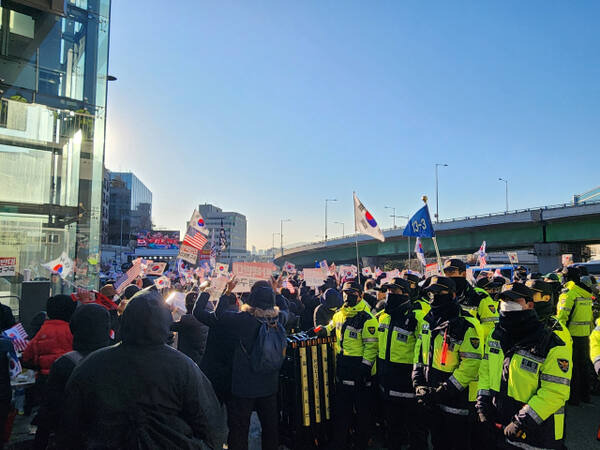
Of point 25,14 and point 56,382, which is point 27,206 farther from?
point 56,382

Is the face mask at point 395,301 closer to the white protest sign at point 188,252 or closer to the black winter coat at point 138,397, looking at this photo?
the black winter coat at point 138,397

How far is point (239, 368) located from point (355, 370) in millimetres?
1542

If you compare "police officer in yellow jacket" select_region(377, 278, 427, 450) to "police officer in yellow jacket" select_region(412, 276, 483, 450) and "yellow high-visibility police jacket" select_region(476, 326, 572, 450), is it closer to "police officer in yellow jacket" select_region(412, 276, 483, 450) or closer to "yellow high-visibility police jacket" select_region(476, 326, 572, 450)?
"police officer in yellow jacket" select_region(412, 276, 483, 450)

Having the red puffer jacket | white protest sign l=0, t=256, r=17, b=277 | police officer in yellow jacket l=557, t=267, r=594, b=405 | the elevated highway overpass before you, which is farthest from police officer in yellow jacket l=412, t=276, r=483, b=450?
the elevated highway overpass

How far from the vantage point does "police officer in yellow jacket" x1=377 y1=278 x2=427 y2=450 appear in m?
4.75

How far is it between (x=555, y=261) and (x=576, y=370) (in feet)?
90.7

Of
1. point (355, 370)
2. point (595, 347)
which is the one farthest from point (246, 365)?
point (595, 347)

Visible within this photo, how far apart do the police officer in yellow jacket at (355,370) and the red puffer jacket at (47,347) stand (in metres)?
3.26

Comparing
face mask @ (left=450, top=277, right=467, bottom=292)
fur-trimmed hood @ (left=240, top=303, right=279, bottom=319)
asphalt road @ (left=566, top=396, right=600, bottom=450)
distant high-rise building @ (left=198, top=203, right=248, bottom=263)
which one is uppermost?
distant high-rise building @ (left=198, top=203, right=248, bottom=263)

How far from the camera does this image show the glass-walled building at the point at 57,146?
1280cm

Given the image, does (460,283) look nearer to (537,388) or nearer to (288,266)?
(537,388)

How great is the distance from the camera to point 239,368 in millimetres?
4309

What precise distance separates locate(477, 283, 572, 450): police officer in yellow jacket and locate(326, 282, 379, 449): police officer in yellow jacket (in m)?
1.53

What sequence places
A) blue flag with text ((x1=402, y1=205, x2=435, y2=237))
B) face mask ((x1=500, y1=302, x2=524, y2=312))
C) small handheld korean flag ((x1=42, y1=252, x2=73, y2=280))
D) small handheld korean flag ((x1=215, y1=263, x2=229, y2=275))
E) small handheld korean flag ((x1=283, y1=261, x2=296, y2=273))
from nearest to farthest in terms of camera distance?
1. face mask ((x1=500, y1=302, x2=524, y2=312))
2. small handheld korean flag ((x1=42, y1=252, x2=73, y2=280))
3. blue flag with text ((x1=402, y1=205, x2=435, y2=237))
4. small handheld korean flag ((x1=215, y1=263, x2=229, y2=275))
5. small handheld korean flag ((x1=283, y1=261, x2=296, y2=273))
